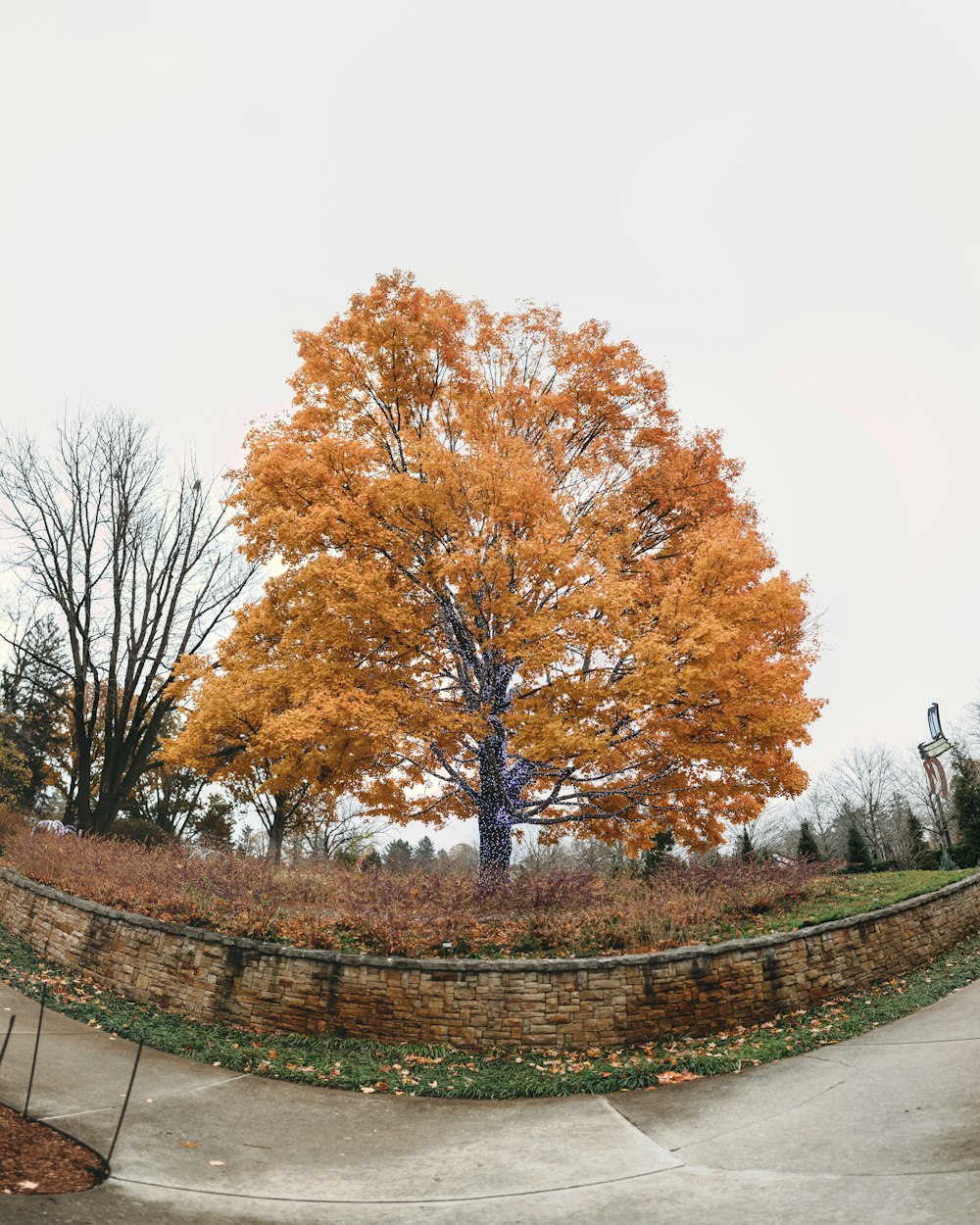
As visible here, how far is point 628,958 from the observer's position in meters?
8.23

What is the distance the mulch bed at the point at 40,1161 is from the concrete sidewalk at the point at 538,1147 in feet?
0.46

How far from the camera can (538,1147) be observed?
5.71 meters

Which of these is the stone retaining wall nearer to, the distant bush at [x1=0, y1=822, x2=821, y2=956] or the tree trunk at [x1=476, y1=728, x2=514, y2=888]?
the distant bush at [x1=0, y1=822, x2=821, y2=956]

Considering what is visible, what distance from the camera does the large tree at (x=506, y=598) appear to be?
1095cm

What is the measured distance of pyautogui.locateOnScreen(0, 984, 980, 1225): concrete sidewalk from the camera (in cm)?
445

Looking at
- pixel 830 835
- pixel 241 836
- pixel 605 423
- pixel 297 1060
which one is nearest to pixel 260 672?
pixel 297 1060

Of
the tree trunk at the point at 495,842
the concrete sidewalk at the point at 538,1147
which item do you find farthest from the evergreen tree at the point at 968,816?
the concrete sidewalk at the point at 538,1147

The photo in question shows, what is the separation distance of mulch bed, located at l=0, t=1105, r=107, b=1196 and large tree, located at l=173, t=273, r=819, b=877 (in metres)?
5.35

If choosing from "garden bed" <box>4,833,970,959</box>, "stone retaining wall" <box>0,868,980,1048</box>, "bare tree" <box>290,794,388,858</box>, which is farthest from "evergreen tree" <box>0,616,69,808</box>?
"stone retaining wall" <box>0,868,980,1048</box>

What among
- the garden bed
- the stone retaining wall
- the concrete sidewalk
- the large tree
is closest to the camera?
the concrete sidewalk

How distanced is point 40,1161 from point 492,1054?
434cm

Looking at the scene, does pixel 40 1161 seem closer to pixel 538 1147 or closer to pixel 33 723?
pixel 538 1147

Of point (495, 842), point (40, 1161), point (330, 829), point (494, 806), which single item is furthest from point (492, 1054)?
point (330, 829)

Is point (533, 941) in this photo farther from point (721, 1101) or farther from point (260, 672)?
point (260, 672)
